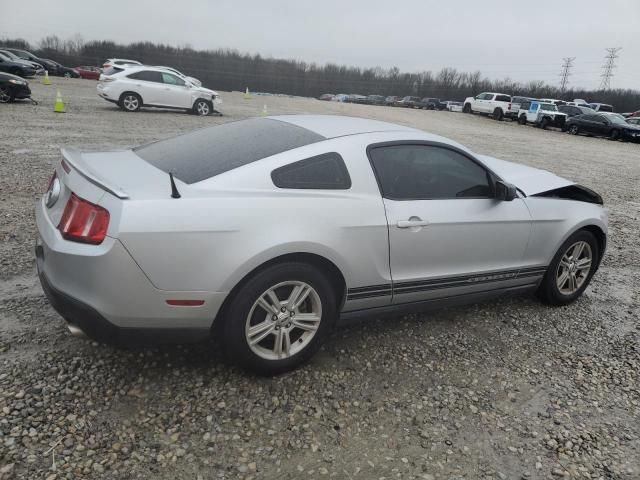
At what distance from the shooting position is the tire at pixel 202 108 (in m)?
18.7

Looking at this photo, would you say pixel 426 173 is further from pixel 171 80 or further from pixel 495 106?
pixel 495 106

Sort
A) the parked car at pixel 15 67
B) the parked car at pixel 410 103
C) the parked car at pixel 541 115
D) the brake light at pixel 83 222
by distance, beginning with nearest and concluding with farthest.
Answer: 1. the brake light at pixel 83 222
2. the parked car at pixel 15 67
3. the parked car at pixel 541 115
4. the parked car at pixel 410 103

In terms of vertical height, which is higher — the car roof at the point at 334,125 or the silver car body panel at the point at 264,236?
the car roof at the point at 334,125

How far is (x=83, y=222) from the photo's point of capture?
257 centimetres

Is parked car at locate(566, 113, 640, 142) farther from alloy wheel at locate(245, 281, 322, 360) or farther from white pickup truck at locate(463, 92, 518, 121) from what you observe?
alloy wheel at locate(245, 281, 322, 360)

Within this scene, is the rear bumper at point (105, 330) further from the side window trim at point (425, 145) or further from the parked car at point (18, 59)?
the parked car at point (18, 59)

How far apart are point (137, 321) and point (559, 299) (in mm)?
3493

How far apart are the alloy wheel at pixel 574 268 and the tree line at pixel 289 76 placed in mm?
65169

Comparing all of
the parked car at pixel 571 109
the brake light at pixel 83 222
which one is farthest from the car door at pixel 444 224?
the parked car at pixel 571 109

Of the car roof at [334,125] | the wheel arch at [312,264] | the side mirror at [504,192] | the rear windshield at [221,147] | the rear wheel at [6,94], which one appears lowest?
the wheel arch at [312,264]

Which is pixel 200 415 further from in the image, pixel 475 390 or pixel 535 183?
pixel 535 183

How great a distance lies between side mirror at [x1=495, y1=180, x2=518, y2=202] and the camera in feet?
12.1

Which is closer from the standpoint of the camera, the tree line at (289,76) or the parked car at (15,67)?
the parked car at (15,67)

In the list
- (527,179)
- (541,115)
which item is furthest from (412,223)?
(541,115)
